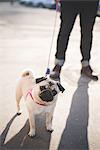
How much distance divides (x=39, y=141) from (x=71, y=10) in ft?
6.87

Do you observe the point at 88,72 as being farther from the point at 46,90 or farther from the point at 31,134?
the point at 46,90

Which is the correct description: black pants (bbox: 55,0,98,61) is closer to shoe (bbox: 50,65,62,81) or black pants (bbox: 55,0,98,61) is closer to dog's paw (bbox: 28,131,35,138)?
shoe (bbox: 50,65,62,81)

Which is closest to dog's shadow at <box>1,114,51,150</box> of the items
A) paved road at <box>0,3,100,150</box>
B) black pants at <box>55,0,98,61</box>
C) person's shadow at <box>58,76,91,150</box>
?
paved road at <box>0,3,100,150</box>

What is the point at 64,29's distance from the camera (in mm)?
5191

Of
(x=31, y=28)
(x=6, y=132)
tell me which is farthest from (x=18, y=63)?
(x=31, y=28)

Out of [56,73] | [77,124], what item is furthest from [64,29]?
[77,124]

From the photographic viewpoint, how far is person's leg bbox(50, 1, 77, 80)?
5.07m

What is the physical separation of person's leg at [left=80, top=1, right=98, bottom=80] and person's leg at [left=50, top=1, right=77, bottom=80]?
0.13 metres

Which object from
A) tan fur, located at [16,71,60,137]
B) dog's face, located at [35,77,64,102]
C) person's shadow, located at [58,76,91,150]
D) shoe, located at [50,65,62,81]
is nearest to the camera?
dog's face, located at [35,77,64,102]

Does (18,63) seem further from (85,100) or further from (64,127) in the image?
(64,127)

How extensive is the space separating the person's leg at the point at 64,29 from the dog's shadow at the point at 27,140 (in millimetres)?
1550

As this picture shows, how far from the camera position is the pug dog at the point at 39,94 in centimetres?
336

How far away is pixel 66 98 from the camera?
4.65 metres

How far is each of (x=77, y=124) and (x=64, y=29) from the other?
1.64 meters
